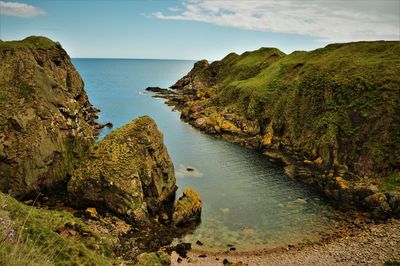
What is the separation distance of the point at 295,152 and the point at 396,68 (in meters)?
27.6

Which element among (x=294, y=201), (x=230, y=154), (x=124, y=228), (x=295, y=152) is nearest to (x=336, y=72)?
(x=295, y=152)

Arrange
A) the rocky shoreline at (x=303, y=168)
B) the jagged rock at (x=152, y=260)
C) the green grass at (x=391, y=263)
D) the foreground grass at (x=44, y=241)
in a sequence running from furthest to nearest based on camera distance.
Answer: the rocky shoreline at (x=303, y=168) → the green grass at (x=391, y=263) → the jagged rock at (x=152, y=260) → the foreground grass at (x=44, y=241)

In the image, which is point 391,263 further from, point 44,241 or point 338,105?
point 338,105

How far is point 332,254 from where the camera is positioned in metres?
38.8

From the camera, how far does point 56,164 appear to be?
47.5 metres

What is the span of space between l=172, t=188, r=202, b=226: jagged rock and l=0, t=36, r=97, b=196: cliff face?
17.6 m

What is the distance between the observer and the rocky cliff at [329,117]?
58500 mm

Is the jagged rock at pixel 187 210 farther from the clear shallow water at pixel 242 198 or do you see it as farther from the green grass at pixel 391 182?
the green grass at pixel 391 182

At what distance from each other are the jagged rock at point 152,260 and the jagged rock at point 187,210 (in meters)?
11.5

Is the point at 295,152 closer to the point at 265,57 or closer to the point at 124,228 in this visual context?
the point at 124,228

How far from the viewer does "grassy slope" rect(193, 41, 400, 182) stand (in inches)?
2466

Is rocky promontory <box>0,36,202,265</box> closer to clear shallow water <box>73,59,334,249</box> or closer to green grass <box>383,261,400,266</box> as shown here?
clear shallow water <box>73,59,334,249</box>

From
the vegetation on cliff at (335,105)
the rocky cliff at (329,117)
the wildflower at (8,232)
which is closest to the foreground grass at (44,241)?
the wildflower at (8,232)

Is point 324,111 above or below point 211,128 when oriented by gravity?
above
